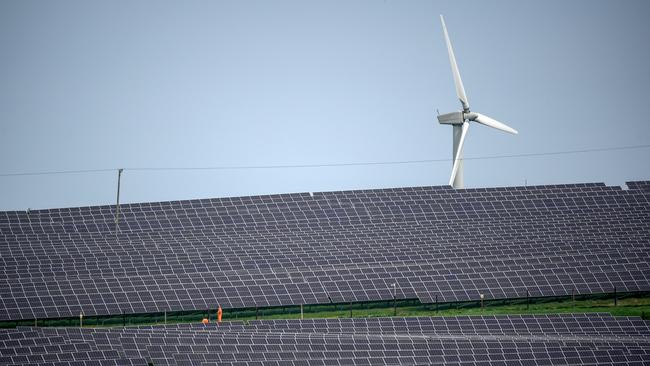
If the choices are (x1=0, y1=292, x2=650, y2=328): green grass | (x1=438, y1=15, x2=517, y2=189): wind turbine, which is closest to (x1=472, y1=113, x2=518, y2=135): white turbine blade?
(x1=438, y1=15, x2=517, y2=189): wind turbine

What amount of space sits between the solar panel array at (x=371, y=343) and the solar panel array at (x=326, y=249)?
9.44 metres

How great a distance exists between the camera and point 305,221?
88875mm

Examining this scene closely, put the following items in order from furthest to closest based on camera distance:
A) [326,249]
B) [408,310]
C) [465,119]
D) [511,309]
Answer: [465,119] → [326,249] → [408,310] → [511,309]


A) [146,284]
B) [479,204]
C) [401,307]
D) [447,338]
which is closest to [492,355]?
[447,338]

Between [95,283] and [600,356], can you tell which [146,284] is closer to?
[95,283]

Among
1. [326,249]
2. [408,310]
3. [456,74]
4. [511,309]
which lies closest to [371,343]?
[408,310]

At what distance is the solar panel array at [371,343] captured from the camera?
186 ft

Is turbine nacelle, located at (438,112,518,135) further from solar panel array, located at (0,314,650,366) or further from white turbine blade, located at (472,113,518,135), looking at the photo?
solar panel array, located at (0,314,650,366)

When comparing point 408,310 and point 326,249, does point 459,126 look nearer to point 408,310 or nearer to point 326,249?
point 326,249

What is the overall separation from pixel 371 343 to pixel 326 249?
24.9 metres

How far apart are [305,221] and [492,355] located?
3223 cm

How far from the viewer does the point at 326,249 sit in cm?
8450

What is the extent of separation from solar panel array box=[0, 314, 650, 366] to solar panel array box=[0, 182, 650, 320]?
9.44 metres

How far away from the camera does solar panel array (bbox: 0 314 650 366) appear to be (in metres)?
56.6
